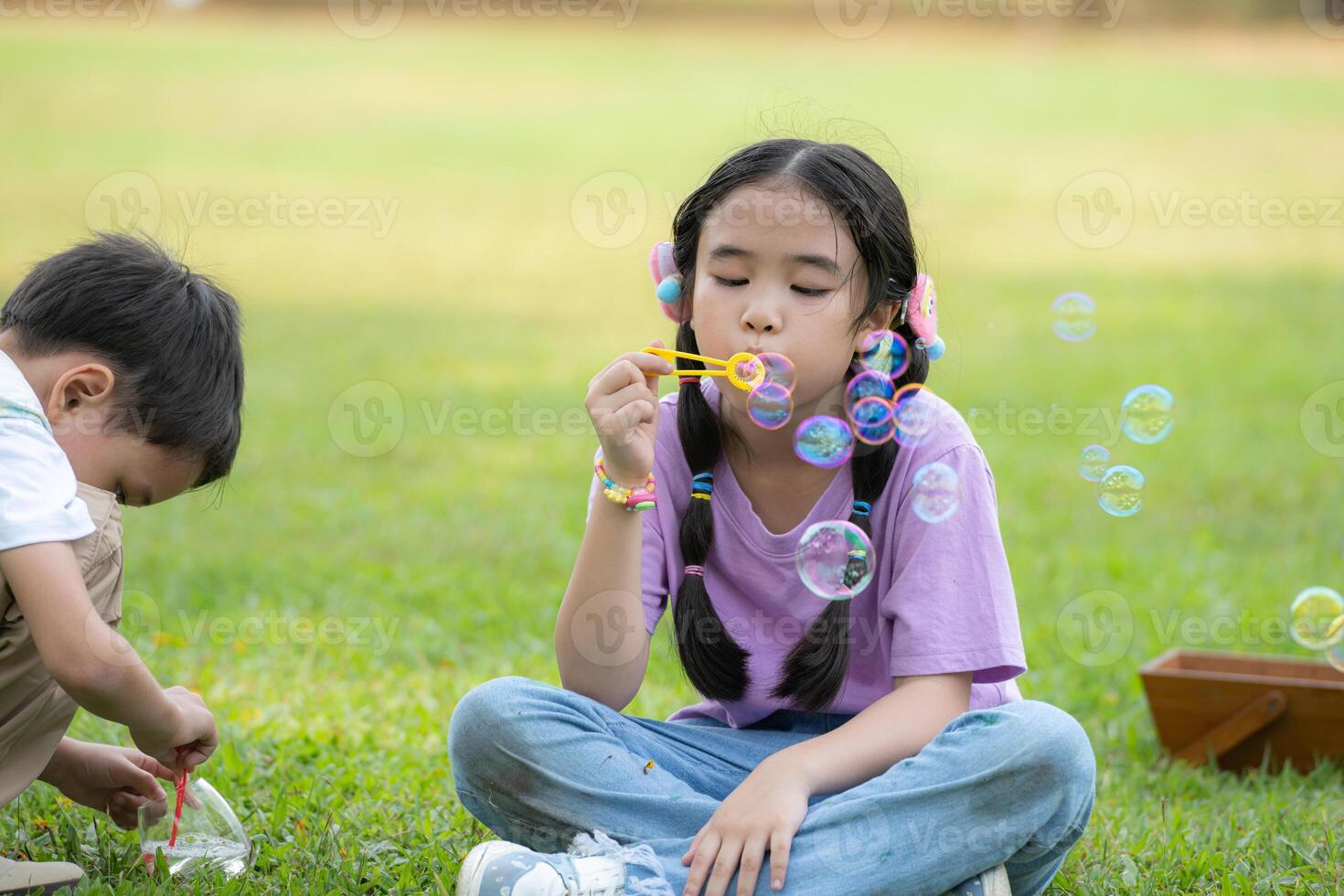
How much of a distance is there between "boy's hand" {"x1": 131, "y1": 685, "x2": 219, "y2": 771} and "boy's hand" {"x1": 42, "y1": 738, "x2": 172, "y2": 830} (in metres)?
0.11

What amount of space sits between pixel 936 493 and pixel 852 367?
0.31 meters

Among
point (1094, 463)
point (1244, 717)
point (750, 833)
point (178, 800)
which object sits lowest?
point (1244, 717)

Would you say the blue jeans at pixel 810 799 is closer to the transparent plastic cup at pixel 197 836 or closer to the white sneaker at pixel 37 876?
the transparent plastic cup at pixel 197 836

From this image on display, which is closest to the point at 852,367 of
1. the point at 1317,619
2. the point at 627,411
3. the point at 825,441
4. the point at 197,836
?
the point at 825,441

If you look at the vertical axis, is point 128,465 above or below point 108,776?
above

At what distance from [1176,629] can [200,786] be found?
9.49 ft

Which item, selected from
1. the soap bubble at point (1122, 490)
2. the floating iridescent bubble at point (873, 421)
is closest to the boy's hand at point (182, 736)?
the floating iridescent bubble at point (873, 421)

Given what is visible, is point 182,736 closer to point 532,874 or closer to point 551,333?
point 532,874

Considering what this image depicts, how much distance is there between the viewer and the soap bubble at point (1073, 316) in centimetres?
322

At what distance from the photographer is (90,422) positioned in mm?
2305

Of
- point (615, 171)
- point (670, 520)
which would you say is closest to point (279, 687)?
point (670, 520)

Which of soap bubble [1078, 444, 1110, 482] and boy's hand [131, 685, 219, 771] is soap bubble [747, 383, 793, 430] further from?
boy's hand [131, 685, 219, 771]

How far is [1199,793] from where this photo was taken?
326cm

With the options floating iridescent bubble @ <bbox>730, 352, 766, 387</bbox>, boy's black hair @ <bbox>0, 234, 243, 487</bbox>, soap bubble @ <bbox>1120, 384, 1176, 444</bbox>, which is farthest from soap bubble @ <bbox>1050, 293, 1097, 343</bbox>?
boy's black hair @ <bbox>0, 234, 243, 487</bbox>
